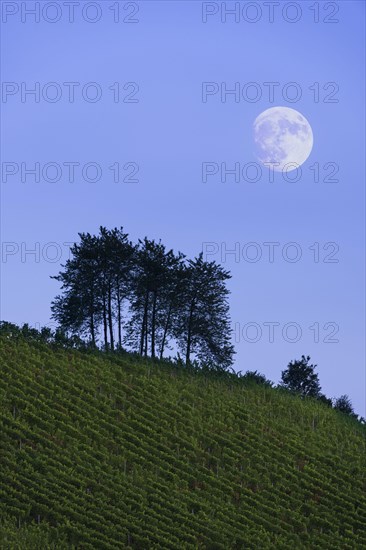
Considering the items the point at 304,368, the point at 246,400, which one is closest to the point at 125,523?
the point at 246,400

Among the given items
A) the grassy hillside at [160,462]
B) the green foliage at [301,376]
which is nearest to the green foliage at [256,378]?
the grassy hillside at [160,462]

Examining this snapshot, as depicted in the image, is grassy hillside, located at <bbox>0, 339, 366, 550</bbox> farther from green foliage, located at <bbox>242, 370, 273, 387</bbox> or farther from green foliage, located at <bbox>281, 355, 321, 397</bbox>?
green foliage, located at <bbox>281, 355, 321, 397</bbox>

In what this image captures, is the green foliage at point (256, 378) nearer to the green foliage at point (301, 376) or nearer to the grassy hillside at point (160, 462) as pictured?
the grassy hillside at point (160, 462)

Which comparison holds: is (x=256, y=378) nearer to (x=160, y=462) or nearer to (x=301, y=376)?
(x=160, y=462)

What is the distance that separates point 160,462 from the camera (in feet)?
103

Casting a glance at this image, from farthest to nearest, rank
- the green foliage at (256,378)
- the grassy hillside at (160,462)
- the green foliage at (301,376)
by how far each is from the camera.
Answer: the green foliage at (301,376), the green foliage at (256,378), the grassy hillside at (160,462)

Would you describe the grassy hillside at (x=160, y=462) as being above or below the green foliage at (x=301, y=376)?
below

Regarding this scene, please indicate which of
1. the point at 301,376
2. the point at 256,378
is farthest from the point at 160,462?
the point at 301,376

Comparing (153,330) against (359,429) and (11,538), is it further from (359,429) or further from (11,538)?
(11,538)

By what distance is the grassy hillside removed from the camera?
1053 inches

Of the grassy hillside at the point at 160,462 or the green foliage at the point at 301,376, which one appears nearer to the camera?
the grassy hillside at the point at 160,462

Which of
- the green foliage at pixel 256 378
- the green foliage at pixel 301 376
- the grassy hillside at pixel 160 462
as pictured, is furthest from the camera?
the green foliage at pixel 301 376

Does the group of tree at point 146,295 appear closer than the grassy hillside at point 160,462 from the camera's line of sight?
No

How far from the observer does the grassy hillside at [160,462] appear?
26.8 meters
